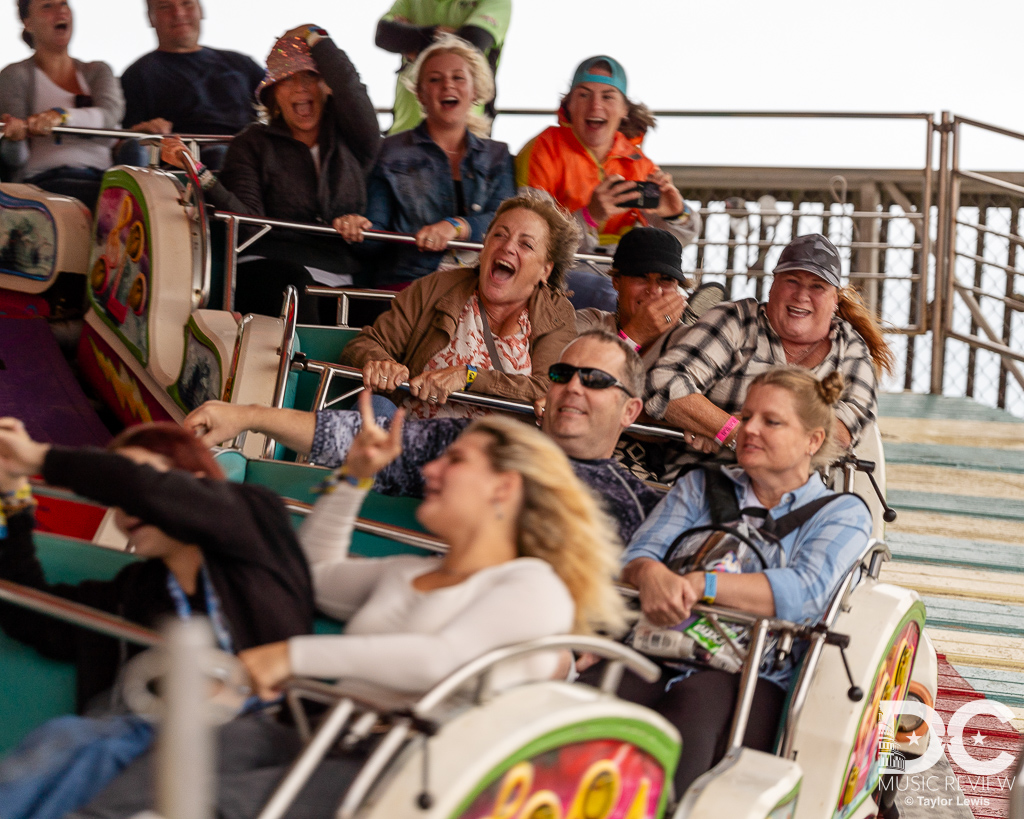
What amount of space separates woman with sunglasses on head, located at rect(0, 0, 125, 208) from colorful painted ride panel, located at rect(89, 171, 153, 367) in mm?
521

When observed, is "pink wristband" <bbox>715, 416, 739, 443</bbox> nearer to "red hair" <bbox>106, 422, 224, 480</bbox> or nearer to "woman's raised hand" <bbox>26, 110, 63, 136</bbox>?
"red hair" <bbox>106, 422, 224, 480</bbox>

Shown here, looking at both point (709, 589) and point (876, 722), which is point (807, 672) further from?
point (876, 722)

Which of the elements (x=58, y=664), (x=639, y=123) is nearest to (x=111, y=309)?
(x=639, y=123)

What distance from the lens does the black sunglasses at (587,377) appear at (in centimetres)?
228

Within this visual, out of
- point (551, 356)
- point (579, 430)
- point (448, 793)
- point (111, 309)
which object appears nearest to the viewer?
point (448, 793)

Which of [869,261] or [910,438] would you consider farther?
[869,261]

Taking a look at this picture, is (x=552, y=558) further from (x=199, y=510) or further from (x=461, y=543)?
(x=199, y=510)

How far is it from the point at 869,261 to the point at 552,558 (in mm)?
5176

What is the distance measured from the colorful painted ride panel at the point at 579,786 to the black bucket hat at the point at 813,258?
5.42 feet

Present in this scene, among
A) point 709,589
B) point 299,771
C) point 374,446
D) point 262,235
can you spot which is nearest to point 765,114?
point 262,235

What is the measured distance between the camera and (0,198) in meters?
4.03

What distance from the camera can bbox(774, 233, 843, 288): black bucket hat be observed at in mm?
2836

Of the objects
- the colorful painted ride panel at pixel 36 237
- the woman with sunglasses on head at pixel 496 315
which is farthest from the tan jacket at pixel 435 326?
the colorful painted ride panel at pixel 36 237

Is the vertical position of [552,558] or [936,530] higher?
[552,558]
